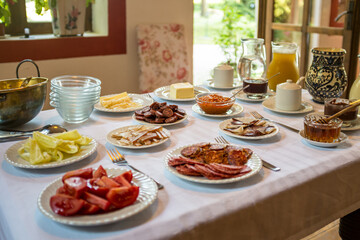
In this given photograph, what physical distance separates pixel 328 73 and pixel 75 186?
107 cm

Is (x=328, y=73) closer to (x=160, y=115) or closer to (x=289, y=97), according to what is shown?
(x=289, y=97)

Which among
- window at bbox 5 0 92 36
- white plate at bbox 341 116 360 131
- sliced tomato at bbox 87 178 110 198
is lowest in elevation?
sliced tomato at bbox 87 178 110 198

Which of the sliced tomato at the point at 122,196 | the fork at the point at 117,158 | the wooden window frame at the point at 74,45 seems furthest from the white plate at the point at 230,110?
the wooden window frame at the point at 74,45

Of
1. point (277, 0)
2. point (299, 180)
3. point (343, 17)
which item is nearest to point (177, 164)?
point (299, 180)

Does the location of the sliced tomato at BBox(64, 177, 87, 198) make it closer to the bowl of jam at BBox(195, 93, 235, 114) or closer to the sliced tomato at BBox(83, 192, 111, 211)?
the sliced tomato at BBox(83, 192, 111, 211)

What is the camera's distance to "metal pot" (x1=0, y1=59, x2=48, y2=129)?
112cm

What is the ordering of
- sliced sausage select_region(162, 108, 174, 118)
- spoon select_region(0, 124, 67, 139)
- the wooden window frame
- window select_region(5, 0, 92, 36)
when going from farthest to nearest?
window select_region(5, 0, 92, 36), the wooden window frame, sliced sausage select_region(162, 108, 174, 118), spoon select_region(0, 124, 67, 139)

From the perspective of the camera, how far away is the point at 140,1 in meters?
2.61

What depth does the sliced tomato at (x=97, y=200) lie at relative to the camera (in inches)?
26.4

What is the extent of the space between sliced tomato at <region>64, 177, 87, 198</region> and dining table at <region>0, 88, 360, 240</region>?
0.06 m

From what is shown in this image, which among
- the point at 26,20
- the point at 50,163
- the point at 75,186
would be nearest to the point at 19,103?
the point at 50,163

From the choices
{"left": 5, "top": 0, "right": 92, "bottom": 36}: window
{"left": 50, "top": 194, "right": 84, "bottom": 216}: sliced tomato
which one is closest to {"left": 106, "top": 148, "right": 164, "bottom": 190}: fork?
{"left": 50, "top": 194, "right": 84, "bottom": 216}: sliced tomato

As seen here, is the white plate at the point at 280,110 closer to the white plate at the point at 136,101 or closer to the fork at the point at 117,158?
the white plate at the point at 136,101

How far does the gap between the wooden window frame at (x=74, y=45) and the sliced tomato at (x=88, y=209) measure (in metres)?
1.87
